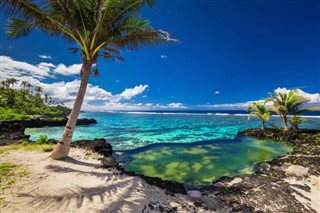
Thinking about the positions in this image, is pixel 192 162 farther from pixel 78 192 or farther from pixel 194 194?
pixel 78 192

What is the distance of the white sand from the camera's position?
3957 millimetres

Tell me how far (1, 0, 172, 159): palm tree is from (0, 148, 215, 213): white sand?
1.48m

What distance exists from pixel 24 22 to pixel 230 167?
11.9m

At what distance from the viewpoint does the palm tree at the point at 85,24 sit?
253 inches

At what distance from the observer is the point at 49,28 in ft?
24.1

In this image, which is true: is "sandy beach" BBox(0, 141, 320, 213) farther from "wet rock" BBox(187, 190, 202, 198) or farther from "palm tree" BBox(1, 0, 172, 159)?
"palm tree" BBox(1, 0, 172, 159)

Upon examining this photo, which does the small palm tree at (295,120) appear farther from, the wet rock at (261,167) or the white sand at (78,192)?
the white sand at (78,192)

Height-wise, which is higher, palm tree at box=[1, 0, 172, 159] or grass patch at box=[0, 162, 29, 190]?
palm tree at box=[1, 0, 172, 159]

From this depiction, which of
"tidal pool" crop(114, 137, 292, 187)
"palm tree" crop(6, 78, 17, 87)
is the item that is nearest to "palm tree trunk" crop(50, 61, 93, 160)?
"tidal pool" crop(114, 137, 292, 187)

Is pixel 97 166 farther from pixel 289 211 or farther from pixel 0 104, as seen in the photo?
pixel 0 104

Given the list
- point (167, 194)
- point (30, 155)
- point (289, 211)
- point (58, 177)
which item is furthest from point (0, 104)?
point (289, 211)

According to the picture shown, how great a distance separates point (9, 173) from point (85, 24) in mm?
6253

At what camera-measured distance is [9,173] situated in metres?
5.42

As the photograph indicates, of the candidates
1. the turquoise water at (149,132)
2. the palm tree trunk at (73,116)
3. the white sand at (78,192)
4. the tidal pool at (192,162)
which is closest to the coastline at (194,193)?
Result: the white sand at (78,192)
